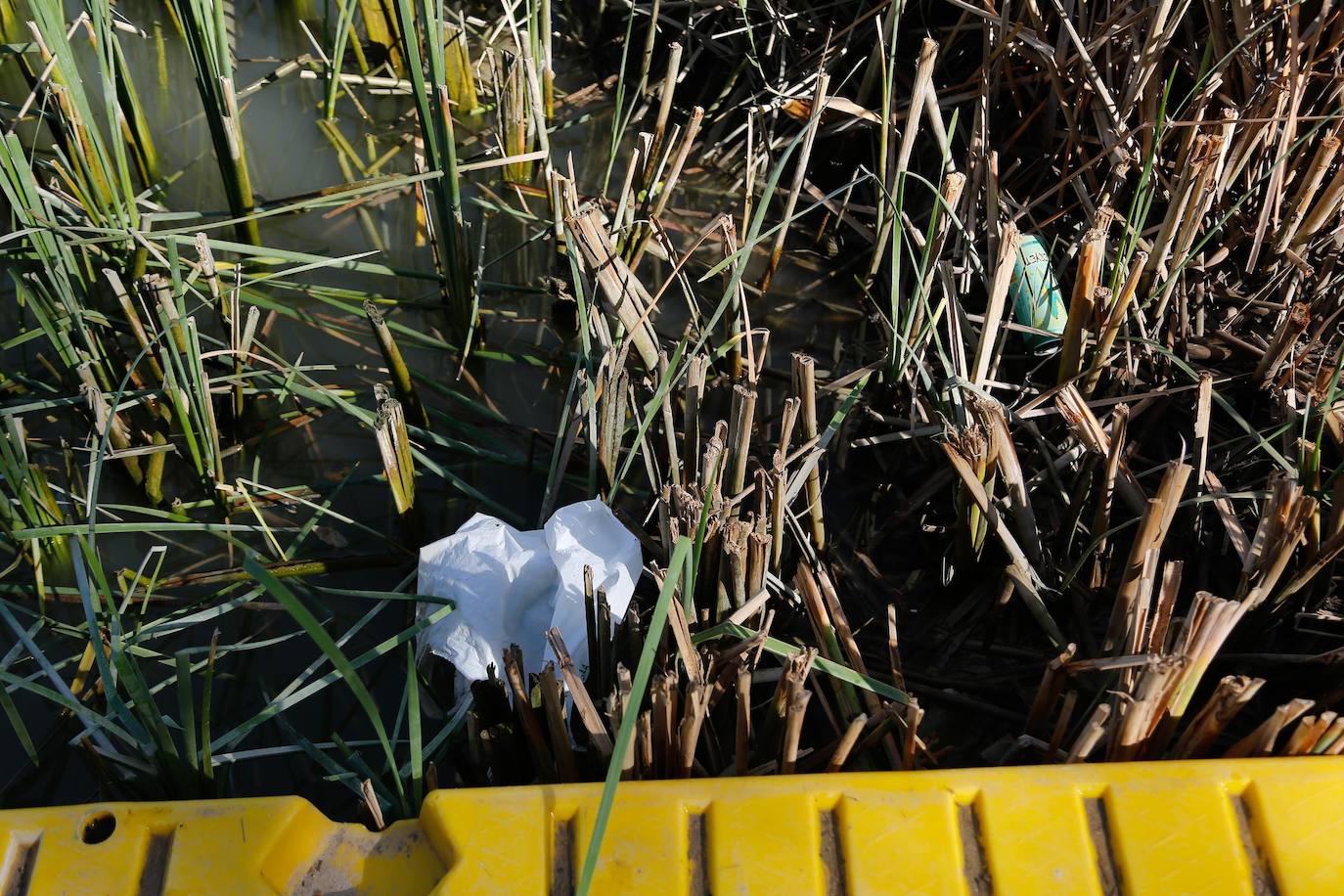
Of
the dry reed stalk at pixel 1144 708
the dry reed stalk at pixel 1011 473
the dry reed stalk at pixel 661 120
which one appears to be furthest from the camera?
the dry reed stalk at pixel 661 120

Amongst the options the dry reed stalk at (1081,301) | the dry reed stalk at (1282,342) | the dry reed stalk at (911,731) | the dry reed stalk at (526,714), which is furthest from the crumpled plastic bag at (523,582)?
the dry reed stalk at (1282,342)

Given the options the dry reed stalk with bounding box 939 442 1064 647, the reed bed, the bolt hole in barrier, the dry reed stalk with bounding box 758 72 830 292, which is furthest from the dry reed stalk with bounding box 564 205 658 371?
the bolt hole in barrier

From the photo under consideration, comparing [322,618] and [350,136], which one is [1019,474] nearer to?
[322,618]

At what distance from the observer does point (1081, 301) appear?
1.64 metres

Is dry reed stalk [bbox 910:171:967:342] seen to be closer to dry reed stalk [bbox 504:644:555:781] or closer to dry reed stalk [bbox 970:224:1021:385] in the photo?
dry reed stalk [bbox 970:224:1021:385]

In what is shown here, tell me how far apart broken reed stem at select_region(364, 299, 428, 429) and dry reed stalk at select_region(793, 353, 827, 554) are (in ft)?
2.15

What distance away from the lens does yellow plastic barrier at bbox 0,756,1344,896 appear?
3.75 feet

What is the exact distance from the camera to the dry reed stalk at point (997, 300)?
1563mm

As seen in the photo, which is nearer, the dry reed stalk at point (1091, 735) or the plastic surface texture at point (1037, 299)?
the dry reed stalk at point (1091, 735)

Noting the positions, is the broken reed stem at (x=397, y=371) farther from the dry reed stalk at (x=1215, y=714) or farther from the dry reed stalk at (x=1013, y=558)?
the dry reed stalk at (x=1215, y=714)

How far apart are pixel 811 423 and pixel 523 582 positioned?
1.63 feet

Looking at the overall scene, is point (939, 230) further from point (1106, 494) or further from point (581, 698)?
point (581, 698)

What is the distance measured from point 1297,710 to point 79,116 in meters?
2.04

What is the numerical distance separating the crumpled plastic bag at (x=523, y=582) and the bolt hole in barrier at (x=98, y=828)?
455 mm
